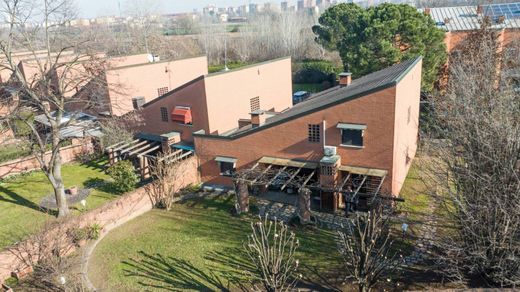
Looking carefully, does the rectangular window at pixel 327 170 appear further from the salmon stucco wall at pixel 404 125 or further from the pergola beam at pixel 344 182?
the salmon stucco wall at pixel 404 125

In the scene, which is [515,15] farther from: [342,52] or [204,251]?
[204,251]

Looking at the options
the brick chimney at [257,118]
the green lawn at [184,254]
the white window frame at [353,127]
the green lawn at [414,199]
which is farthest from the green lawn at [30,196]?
the green lawn at [414,199]

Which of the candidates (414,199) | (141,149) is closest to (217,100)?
(141,149)

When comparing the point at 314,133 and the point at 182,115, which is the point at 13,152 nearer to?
the point at 182,115

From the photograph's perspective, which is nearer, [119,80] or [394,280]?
[394,280]

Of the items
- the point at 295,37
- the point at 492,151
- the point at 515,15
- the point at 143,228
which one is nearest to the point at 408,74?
the point at 492,151

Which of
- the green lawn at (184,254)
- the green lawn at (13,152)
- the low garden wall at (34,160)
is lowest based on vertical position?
the green lawn at (184,254)
